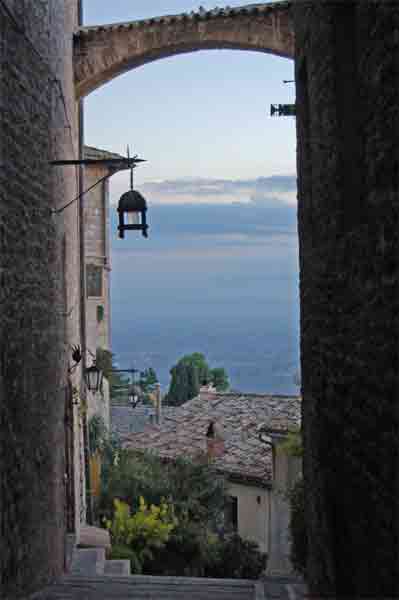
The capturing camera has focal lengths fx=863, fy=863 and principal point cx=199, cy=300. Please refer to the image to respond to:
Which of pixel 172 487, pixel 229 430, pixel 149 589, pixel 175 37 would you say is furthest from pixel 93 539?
pixel 229 430

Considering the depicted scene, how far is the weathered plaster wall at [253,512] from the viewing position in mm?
19375

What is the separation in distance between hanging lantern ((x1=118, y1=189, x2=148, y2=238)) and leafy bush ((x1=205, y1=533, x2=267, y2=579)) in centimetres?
872

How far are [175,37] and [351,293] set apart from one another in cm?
867

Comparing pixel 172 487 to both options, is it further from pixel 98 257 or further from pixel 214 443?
pixel 98 257

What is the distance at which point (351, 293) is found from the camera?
4746mm

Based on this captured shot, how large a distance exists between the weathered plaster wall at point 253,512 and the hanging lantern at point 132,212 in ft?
36.1

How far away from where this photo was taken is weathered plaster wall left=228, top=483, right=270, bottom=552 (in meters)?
19.4

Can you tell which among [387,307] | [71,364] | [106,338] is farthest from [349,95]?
[106,338]

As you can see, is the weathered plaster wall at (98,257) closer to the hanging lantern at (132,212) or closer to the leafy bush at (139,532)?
the leafy bush at (139,532)

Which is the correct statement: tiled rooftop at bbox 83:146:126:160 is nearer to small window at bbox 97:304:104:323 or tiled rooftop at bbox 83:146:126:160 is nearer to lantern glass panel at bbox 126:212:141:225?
small window at bbox 97:304:104:323

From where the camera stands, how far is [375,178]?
403 cm

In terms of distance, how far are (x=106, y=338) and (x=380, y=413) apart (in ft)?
69.1

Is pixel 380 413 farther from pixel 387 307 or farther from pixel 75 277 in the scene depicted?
pixel 75 277

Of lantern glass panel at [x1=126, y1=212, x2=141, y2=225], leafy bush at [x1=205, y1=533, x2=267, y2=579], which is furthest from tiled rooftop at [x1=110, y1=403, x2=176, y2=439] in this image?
lantern glass panel at [x1=126, y1=212, x2=141, y2=225]
